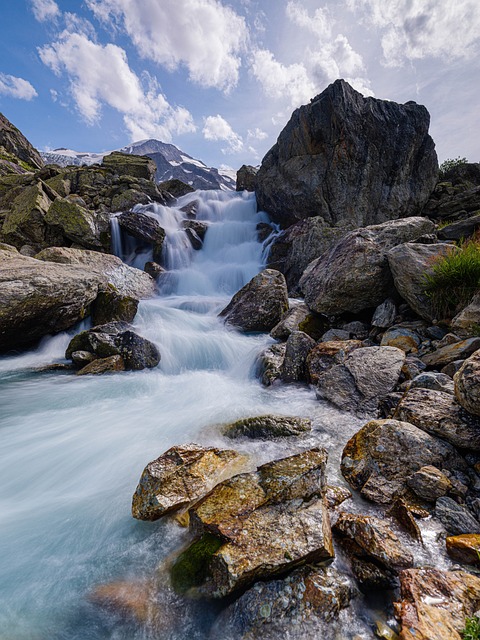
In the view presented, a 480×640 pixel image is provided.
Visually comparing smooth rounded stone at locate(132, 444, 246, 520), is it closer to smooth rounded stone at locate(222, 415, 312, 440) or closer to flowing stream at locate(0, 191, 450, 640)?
flowing stream at locate(0, 191, 450, 640)

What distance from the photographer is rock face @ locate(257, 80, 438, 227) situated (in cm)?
2003

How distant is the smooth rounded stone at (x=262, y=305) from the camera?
10.7 meters

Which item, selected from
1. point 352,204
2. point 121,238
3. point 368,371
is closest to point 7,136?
point 121,238

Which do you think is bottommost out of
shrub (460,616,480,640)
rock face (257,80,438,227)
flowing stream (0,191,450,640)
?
flowing stream (0,191,450,640)

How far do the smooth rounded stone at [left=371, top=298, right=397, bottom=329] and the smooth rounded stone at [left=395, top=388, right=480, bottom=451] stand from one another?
317 centimetres

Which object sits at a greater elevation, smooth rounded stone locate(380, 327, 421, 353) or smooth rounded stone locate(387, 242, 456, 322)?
smooth rounded stone locate(387, 242, 456, 322)

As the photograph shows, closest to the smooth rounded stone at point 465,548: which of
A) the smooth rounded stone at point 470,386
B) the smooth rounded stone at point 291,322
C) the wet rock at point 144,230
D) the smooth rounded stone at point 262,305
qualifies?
the smooth rounded stone at point 470,386

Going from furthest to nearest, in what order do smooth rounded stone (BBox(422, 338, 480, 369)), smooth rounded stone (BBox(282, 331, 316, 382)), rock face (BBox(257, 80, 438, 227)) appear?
rock face (BBox(257, 80, 438, 227)) < smooth rounded stone (BBox(282, 331, 316, 382)) < smooth rounded stone (BBox(422, 338, 480, 369))

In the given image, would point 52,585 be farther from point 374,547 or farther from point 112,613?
point 374,547

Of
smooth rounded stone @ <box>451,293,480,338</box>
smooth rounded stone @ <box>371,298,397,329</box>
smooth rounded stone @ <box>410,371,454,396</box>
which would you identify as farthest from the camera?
smooth rounded stone @ <box>371,298,397,329</box>

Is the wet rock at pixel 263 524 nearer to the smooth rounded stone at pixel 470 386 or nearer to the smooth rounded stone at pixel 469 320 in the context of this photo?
the smooth rounded stone at pixel 470 386

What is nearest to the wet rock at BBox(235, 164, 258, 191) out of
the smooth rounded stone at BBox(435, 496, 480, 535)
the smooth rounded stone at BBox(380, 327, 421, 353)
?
the smooth rounded stone at BBox(380, 327, 421, 353)

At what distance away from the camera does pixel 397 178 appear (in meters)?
21.5

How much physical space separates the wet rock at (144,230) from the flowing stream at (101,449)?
9.01 meters
